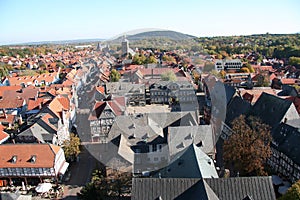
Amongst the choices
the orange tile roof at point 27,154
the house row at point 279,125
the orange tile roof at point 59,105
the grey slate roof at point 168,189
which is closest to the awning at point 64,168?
the orange tile roof at point 27,154

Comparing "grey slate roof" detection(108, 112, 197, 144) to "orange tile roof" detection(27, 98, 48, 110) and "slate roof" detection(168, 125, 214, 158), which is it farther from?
"orange tile roof" detection(27, 98, 48, 110)

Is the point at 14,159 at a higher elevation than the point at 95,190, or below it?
higher

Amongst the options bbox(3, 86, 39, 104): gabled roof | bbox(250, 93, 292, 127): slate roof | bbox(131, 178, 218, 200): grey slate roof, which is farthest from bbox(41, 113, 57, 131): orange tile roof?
bbox(250, 93, 292, 127): slate roof

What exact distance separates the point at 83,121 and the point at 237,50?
78.6 metres

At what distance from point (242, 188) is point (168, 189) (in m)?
3.91

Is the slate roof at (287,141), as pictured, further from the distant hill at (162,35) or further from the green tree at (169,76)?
the green tree at (169,76)

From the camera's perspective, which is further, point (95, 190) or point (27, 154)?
point (27, 154)

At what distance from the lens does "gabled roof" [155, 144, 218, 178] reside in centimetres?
1628

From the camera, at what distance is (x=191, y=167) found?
656 inches

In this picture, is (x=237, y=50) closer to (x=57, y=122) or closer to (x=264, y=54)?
(x=264, y=54)

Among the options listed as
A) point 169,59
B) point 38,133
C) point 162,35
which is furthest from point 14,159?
point 169,59

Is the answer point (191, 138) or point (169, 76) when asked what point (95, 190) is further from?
point (169, 76)

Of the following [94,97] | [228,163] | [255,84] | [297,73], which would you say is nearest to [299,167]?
[228,163]

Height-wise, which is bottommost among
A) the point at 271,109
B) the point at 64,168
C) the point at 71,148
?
the point at 64,168
